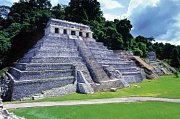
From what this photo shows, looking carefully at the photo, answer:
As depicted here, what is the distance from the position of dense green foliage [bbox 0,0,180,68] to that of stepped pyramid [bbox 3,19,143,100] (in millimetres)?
13858

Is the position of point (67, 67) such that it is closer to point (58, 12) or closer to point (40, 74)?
point (40, 74)

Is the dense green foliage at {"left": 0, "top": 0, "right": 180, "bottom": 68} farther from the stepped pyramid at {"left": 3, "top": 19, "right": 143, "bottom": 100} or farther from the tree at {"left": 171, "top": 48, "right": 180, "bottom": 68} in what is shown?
the tree at {"left": 171, "top": 48, "right": 180, "bottom": 68}

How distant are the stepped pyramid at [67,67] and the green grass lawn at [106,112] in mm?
9567

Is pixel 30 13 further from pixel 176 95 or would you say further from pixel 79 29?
pixel 176 95

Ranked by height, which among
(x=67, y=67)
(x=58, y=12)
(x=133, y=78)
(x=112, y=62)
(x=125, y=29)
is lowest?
(x=133, y=78)

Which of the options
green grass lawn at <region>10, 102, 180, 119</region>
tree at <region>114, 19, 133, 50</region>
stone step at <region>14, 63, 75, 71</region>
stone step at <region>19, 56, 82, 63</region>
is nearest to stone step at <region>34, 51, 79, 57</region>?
stone step at <region>19, 56, 82, 63</region>

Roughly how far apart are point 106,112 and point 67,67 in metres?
17.5

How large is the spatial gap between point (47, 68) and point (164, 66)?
5528 cm

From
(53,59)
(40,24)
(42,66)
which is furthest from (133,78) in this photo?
(40,24)

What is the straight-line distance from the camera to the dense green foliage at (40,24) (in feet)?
206

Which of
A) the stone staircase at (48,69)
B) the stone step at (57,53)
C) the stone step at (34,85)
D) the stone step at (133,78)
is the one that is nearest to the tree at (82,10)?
the stone step at (133,78)

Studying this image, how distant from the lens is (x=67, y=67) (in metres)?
43.1

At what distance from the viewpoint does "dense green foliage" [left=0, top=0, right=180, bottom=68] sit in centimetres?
6266

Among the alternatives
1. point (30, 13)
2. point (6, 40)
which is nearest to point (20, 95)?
point (6, 40)
